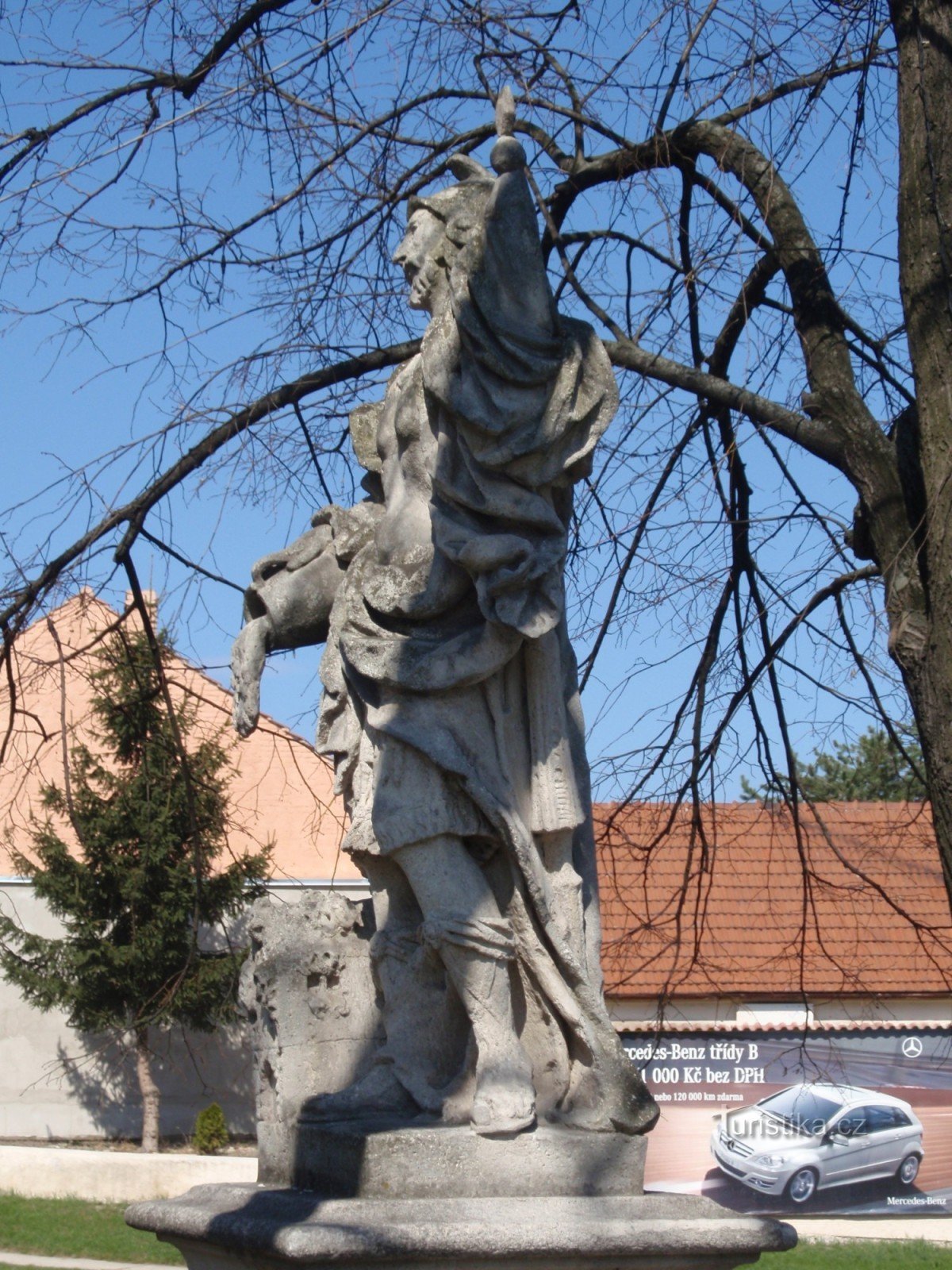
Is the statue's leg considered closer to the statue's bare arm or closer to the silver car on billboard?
the statue's bare arm

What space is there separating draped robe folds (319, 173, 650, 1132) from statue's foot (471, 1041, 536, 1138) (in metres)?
0.15

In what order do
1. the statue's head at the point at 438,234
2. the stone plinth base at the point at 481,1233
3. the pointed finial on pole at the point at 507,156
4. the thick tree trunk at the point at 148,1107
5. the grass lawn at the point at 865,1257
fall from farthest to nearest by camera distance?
1. the thick tree trunk at the point at 148,1107
2. the grass lawn at the point at 865,1257
3. the statue's head at the point at 438,234
4. the pointed finial on pole at the point at 507,156
5. the stone plinth base at the point at 481,1233

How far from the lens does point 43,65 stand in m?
6.30

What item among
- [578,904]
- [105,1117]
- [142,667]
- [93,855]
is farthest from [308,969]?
[105,1117]

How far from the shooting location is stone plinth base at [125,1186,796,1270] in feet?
10.8

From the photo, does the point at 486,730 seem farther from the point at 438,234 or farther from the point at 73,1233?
the point at 73,1233

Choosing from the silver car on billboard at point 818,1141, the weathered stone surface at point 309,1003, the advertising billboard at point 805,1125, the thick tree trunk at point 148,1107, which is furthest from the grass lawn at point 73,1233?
the weathered stone surface at point 309,1003

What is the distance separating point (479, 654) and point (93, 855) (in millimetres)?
16661

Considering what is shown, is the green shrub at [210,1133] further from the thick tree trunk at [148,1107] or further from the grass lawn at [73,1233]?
the grass lawn at [73,1233]

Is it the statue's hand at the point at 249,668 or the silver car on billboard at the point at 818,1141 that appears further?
the silver car on billboard at the point at 818,1141

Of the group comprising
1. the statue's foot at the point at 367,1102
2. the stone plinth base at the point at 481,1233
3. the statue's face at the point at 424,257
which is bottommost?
the stone plinth base at the point at 481,1233

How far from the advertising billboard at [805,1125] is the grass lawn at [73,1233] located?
4.00 metres

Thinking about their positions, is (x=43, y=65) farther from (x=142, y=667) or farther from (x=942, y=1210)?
(x=942, y=1210)

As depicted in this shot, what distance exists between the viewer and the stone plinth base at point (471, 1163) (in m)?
3.55
